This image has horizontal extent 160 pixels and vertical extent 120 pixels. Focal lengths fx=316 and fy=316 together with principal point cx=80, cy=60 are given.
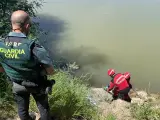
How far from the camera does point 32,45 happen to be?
10.1ft

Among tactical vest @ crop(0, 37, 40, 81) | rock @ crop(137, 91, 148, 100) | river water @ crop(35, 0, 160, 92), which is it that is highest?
tactical vest @ crop(0, 37, 40, 81)

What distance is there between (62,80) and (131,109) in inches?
46.2

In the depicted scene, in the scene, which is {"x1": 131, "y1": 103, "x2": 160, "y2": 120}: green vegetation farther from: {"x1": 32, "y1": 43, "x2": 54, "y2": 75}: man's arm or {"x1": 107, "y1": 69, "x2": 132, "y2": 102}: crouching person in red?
{"x1": 32, "y1": 43, "x2": 54, "y2": 75}: man's arm

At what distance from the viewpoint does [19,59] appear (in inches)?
123

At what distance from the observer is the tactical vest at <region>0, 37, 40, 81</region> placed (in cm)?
307

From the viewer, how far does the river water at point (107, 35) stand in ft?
33.3

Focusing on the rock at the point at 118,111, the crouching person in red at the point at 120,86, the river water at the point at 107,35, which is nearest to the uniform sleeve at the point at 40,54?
the rock at the point at 118,111

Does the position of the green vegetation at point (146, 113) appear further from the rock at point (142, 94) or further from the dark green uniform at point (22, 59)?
the rock at point (142, 94)

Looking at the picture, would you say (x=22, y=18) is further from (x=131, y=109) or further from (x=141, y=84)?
(x=141, y=84)

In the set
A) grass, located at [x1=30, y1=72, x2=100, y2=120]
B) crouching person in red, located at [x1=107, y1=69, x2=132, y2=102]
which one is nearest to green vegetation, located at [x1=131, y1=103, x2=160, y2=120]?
grass, located at [x1=30, y1=72, x2=100, y2=120]

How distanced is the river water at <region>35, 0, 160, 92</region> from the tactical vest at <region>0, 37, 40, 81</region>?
6.10m

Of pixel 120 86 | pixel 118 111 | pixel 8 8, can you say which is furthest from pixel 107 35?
pixel 118 111

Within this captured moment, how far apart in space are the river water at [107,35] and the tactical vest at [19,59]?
6102mm

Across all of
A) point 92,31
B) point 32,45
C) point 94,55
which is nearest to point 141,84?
point 94,55
